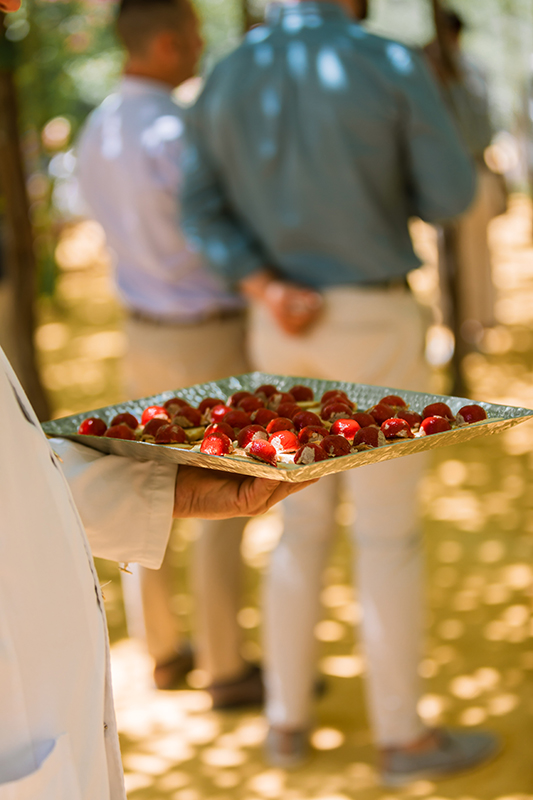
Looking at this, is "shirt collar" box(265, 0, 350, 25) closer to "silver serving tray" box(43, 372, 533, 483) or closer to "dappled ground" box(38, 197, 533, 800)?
"silver serving tray" box(43, 372, 533, 483)

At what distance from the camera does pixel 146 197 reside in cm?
290

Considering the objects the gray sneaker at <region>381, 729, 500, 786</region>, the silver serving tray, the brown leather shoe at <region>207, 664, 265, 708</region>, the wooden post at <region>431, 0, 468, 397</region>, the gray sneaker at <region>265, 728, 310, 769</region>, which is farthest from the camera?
the wooden post at <region>431, 0, 468, 397</region>

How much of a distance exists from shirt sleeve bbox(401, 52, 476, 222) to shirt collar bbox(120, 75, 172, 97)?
0.95 meters

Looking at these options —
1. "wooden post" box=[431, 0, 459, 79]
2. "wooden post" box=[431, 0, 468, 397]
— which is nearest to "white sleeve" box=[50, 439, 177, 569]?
"wooden post" box=[431, 0, 468, 397]

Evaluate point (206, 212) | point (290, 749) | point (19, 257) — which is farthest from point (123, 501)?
point (19, 257)

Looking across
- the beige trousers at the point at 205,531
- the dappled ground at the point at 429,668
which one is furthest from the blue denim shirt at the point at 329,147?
the dappled ground at the point at 429,668

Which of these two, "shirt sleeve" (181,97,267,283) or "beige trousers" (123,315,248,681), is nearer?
"shirt sleeve" (181,97,267,283)

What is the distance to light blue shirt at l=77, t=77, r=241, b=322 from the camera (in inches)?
113

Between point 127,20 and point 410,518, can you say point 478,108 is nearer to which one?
point 127,20

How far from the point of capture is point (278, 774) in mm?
2650

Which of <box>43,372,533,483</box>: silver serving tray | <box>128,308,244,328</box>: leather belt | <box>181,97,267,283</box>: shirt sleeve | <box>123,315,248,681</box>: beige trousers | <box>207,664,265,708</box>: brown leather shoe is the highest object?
<box>181,97,267,283</box>: shirt sleeve

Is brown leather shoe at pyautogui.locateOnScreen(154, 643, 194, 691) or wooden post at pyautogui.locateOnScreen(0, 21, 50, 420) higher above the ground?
wooden post at pyautogui.locateOnScreen(0, 21, 50, 420)

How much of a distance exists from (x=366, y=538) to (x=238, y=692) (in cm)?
86

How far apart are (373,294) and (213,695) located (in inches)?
56.0
